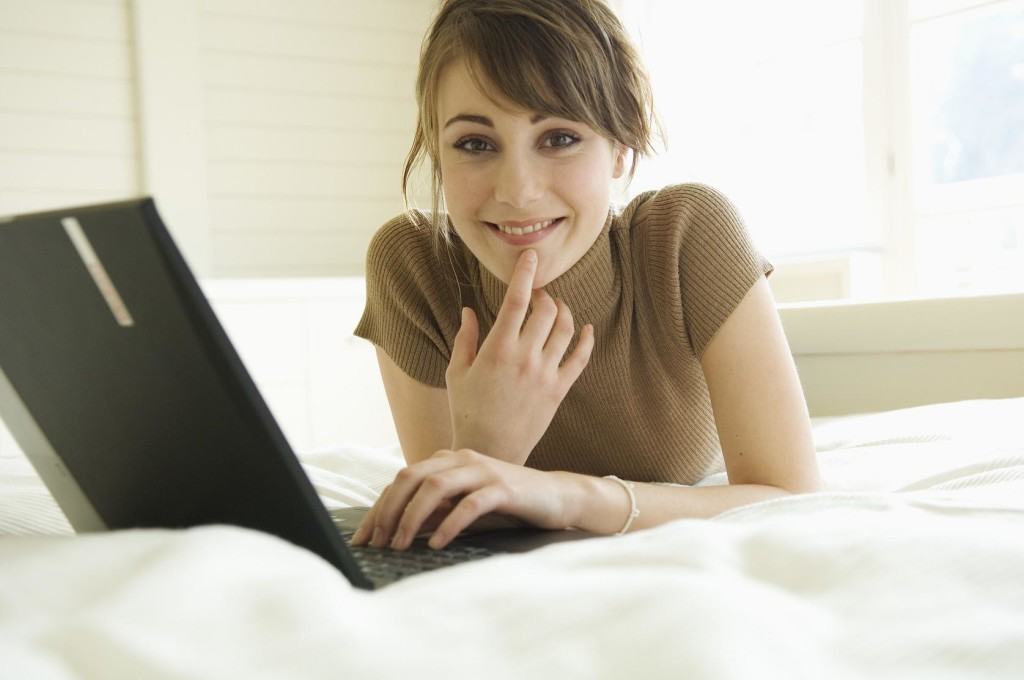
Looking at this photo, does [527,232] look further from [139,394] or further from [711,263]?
[139,394]

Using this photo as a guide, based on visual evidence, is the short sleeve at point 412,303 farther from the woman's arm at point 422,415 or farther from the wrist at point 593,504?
the wrist at point 593,504

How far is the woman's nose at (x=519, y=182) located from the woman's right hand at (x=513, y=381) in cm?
13

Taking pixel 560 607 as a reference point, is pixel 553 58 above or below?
above

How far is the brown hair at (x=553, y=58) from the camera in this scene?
1312 mm

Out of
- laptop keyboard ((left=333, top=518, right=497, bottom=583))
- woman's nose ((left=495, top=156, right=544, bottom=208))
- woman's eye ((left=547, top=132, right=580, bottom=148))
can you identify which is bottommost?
laptop keyboard ((left=333, top=518, right=497, bottom=583))

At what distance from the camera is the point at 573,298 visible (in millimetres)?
1514

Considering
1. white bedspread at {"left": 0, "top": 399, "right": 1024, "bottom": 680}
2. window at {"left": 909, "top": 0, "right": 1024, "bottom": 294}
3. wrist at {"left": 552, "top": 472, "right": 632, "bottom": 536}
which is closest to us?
white bedspread at {"left": 0, "top": 399, "right": 1024, "bottom": 680}

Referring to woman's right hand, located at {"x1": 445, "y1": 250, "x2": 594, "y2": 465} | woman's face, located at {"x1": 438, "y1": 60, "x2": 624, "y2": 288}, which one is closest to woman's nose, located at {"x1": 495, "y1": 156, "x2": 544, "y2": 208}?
woman's face, located at {"x1": 438, "y1": 60, "x2": 624, "y2": 288}

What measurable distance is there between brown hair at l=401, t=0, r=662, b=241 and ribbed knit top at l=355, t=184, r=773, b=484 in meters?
0.15

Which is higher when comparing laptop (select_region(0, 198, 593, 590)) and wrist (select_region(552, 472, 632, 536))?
laptop (select_region(0, 198, 593, 590))

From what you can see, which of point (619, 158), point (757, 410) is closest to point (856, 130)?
point (619, 158)

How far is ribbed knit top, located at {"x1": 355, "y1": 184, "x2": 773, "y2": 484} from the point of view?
4.63 feet

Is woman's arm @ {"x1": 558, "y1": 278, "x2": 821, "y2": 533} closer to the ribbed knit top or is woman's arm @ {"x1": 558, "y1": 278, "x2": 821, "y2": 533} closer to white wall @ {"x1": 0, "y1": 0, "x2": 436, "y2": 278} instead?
the ribbed knit top

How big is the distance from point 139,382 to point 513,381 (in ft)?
1.98
